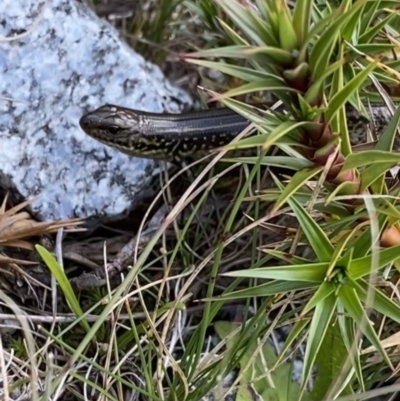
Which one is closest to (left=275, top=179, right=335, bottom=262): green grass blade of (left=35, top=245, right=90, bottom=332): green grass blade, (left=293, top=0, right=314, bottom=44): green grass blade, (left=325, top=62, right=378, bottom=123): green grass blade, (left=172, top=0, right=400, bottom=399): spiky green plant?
(left=172, top=0, right=400, bottom=399): spiky green plant

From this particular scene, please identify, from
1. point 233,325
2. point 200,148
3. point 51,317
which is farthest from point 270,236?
point 51,317

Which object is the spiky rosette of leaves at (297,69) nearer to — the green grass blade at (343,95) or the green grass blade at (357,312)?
the green grass blade at (343,95)

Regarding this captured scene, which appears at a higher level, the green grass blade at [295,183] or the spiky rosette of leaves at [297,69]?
the spiky rosette of leaves at [297,69]

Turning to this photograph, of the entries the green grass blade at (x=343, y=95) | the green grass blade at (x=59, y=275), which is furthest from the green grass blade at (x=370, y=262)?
the green grass blade at (x=59, y=275)

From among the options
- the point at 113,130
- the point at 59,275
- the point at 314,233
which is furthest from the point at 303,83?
the point at 113,130

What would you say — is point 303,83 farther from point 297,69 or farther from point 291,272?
point 291,272

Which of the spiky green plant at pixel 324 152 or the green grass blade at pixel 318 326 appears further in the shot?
the green grass blade at pixel 318 326
